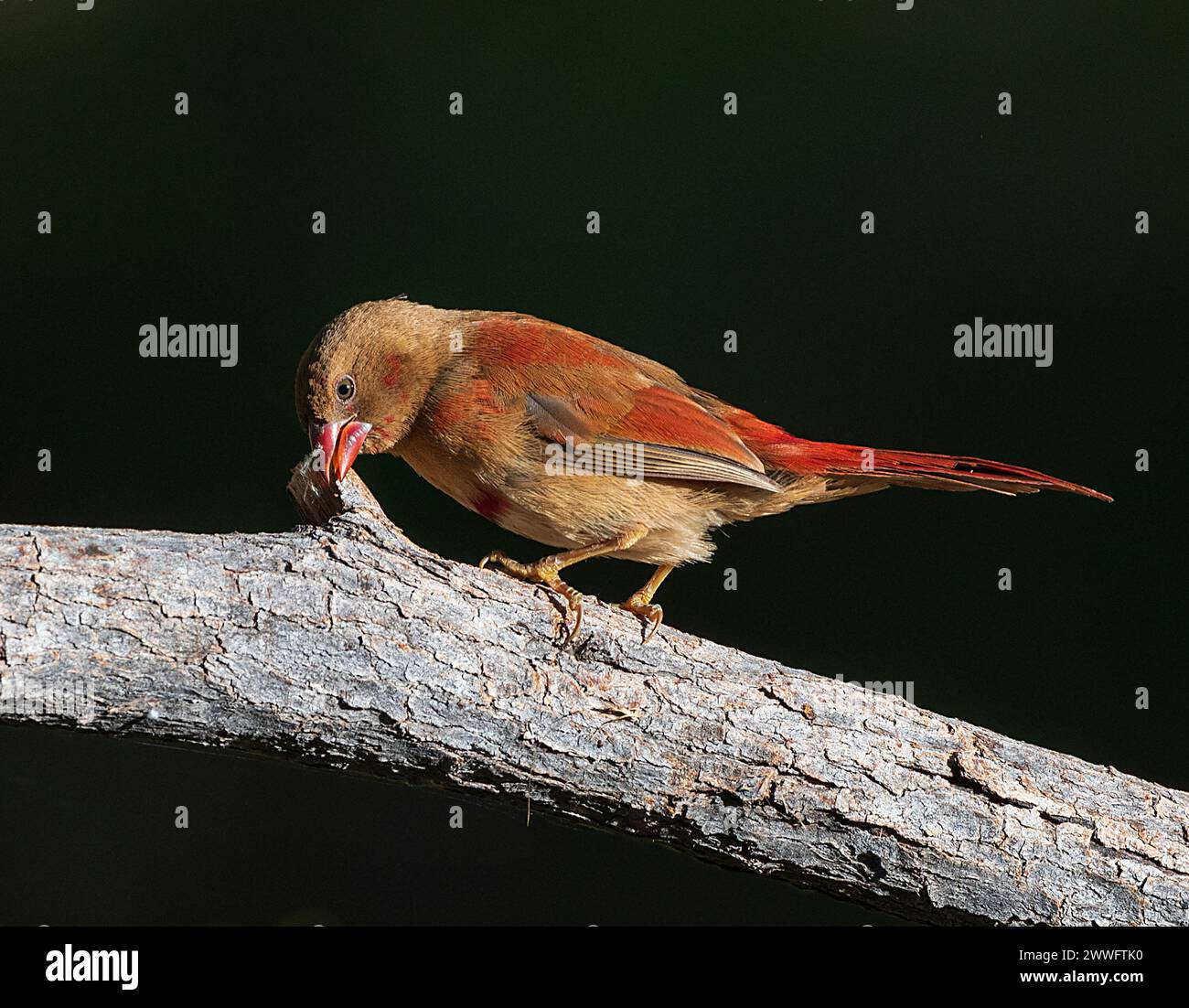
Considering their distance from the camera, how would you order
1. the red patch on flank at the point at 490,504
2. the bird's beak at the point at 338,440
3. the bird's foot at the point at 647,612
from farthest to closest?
the red patch on flank at the point at 490,504, the bird's beak at the point at 338,440, the bird's foot at the point at 647,612

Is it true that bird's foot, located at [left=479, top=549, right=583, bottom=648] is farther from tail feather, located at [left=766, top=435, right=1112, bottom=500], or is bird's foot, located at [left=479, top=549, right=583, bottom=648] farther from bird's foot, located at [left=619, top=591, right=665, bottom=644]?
tail feather, located at [left=766, top=435, right=1112, bottom=500]

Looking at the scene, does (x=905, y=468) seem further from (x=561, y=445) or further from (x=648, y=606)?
(x=561, y=445)

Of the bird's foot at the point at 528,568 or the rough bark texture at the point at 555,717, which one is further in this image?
the bird's foot at the point at 528,568

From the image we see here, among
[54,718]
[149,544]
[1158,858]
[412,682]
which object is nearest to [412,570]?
[412,682]

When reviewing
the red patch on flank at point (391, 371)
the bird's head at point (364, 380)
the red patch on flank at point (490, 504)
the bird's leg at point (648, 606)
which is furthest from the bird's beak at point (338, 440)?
the bird's leg at point (648, 606)

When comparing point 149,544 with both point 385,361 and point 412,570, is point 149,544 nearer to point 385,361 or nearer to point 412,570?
point 412,570

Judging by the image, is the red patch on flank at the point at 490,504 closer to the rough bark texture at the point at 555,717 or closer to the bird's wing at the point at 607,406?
the bird's wing at the point at 607,406

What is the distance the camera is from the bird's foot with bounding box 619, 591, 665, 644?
284cm

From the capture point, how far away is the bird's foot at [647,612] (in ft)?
9.32

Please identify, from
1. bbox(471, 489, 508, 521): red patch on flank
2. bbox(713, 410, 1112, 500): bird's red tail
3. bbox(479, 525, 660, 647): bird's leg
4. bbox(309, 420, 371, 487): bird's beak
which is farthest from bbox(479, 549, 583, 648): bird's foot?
bbox(713, 410, 1112, 500): bird's red tail

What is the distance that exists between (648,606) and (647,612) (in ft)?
0.14

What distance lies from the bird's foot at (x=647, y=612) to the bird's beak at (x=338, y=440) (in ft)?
2.50

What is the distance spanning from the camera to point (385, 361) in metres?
3.22

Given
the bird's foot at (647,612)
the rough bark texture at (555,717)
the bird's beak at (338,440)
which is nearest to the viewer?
the rough bark texture at (555,717)
